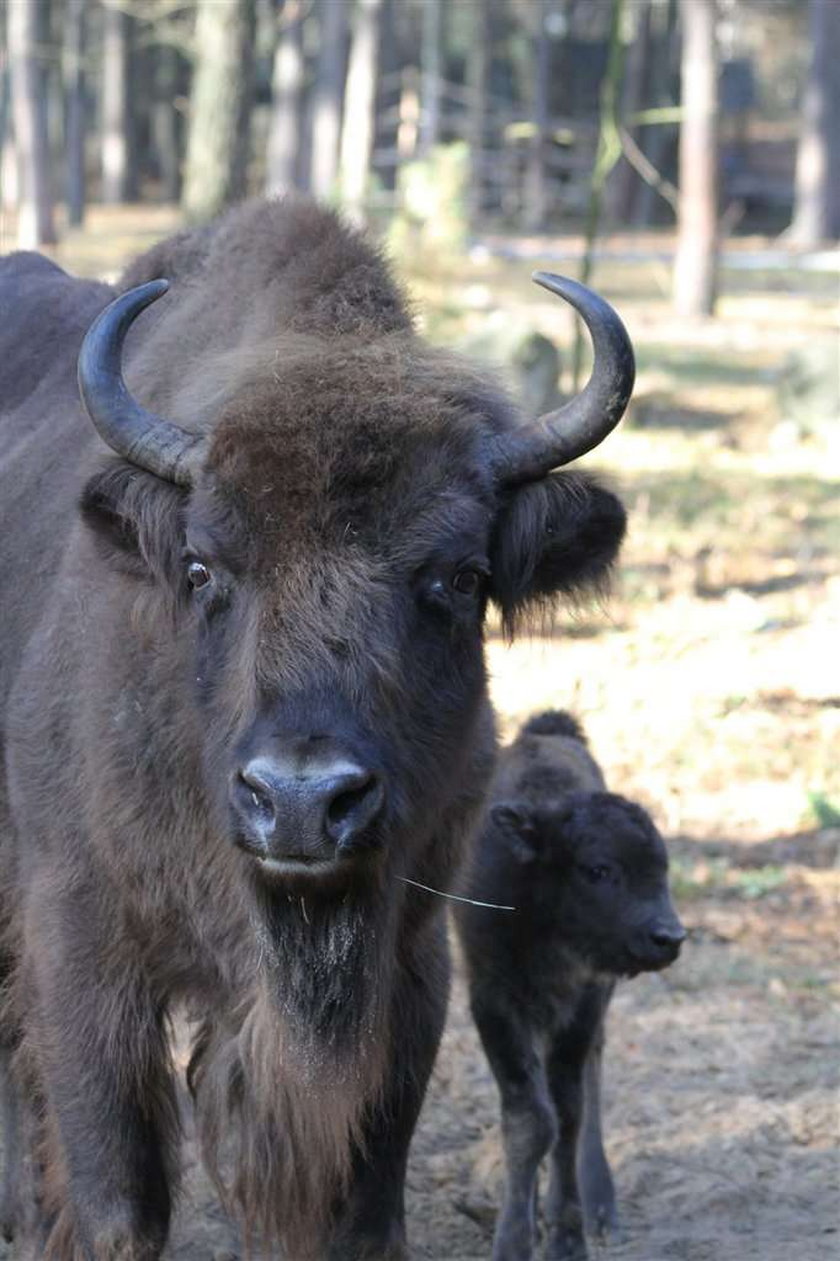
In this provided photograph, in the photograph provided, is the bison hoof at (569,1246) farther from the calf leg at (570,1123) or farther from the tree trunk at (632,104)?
the tree trunk at (632,104)

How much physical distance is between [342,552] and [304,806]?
67cm

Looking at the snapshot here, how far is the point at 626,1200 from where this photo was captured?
21.6 ft

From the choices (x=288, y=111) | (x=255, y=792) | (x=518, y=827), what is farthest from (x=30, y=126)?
(x=255, y=792)

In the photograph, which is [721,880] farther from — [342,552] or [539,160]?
[539,160]

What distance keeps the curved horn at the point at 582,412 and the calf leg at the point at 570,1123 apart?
105 inches

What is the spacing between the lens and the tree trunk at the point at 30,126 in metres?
29.0

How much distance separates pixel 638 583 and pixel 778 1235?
25.8 ft

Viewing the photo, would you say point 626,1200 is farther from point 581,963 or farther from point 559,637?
point 559,637

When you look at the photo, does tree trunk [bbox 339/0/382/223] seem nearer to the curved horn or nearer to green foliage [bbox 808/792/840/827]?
green foliage [bbox 808/792/840/827]

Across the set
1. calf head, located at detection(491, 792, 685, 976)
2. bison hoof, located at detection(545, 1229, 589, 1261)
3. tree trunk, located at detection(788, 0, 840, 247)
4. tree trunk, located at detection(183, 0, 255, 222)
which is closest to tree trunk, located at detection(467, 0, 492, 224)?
tree trunk, located at detection(788, 0, 840, 247)

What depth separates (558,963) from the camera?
6.45 meters

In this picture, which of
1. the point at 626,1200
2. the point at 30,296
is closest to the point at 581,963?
the point at 626,1200

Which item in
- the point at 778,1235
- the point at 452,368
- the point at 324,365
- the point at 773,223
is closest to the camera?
the point at 324,365

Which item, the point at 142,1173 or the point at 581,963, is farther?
the point at 581,963
